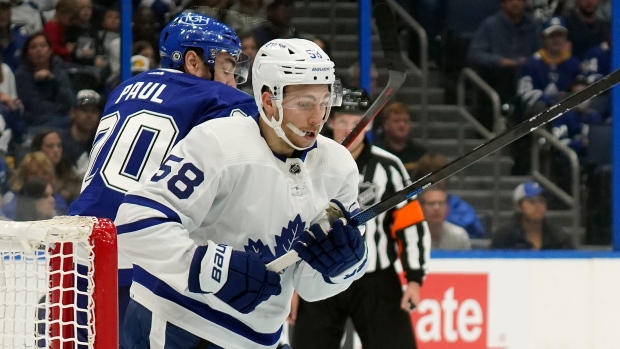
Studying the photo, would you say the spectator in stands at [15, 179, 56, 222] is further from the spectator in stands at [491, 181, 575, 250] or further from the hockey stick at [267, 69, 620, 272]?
the hockey stick at [267, 69, 620, 272]

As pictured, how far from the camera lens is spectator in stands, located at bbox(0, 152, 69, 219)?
4.79m

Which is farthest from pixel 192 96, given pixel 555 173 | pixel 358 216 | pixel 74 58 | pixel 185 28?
pixel 555 173

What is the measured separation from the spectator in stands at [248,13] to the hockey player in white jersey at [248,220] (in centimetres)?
255

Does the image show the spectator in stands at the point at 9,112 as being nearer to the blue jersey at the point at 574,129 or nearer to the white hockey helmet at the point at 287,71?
the blue jersey at the point at 574,129

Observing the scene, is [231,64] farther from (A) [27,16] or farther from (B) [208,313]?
(A) [27,16]

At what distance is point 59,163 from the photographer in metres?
4.85

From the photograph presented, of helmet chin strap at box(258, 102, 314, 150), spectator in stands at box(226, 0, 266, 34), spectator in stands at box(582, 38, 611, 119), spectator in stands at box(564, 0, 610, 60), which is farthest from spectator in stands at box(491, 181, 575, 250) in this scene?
helmet chin strap at box(258, 102, 314, 150)

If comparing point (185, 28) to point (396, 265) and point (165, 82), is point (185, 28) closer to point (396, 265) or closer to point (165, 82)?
point (165, 82)

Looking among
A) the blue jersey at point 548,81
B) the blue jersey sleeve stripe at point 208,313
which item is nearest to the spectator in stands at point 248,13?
the blue jersey at point 548,81

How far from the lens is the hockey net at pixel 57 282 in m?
1.97

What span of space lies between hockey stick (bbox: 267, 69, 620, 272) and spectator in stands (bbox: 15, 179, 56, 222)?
273 centimetres

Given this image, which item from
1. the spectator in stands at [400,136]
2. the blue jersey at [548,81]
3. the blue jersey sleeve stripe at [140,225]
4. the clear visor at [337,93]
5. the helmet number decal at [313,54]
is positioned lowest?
the blue jersey sleeve stripe at [140,225]

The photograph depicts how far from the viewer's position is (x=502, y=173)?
505 centimetres

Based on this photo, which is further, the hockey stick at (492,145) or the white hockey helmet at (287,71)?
the white hockey helmet at (287,71)
